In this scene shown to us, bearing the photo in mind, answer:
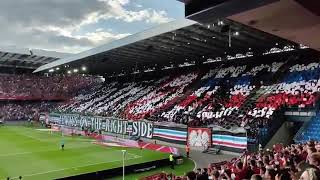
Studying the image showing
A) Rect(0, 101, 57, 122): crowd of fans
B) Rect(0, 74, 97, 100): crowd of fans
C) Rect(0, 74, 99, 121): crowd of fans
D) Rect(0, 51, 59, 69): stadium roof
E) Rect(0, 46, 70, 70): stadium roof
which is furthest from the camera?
Rect(0, 74, 97, 100): crowd of fans

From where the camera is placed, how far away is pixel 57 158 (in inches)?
1138

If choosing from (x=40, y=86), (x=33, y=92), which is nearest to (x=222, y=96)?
(x=33, y=92)

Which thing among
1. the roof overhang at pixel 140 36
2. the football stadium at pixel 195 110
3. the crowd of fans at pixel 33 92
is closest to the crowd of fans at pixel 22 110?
the crowd of fans at pixel 33 92

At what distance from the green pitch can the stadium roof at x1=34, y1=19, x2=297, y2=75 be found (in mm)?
10309

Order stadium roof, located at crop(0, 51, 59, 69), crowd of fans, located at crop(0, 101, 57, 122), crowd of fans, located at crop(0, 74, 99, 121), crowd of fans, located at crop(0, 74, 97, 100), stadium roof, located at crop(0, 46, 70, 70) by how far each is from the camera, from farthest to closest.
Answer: crowd of fans, located at crop(0, 74, 97, 100) → crowd of fans, located at crop(0, 74, 99, 121) → crowd of fans, located at crop(0, 101, 57, 122) → stadium roof, located at crop(0, 51, 59, 69) → stadium roof, located at crop(0, 46, 70, 70)

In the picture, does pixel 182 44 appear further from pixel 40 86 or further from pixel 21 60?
pixel 40 86

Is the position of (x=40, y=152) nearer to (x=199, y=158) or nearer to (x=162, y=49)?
(x=199, y=158)

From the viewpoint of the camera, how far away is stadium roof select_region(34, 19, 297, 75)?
28703mm

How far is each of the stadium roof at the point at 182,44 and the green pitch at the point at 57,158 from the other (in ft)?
33.8

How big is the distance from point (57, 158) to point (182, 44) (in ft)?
52.6

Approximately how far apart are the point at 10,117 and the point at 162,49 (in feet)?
147

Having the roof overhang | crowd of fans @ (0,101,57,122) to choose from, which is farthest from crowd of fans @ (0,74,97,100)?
the roof overhang

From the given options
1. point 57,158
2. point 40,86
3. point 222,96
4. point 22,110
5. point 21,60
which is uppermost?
point 21,60

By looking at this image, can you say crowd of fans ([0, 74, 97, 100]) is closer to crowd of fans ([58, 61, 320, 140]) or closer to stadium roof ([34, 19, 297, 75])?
crowd of fans ([58, 61, 320, 140])
